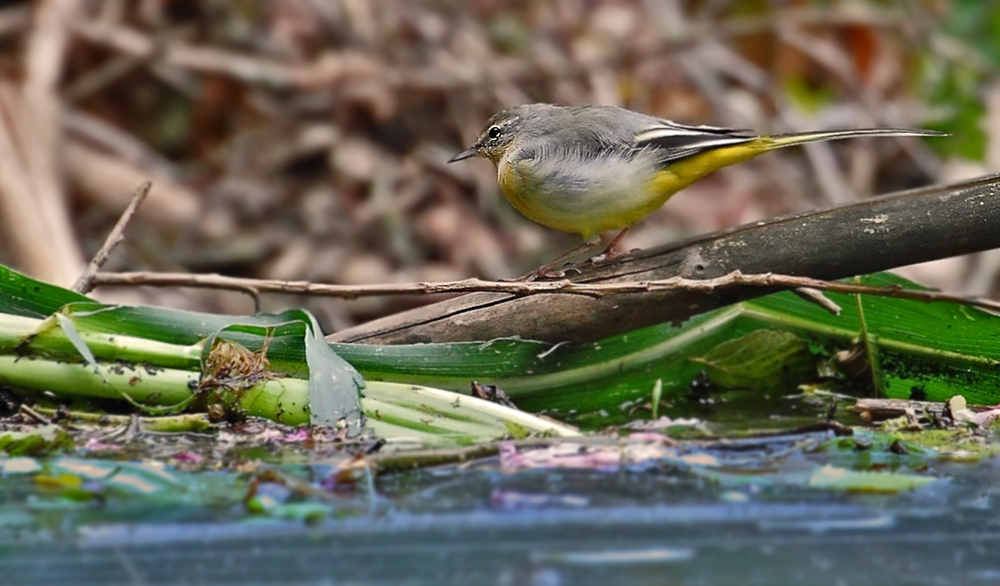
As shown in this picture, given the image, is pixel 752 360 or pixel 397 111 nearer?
pixel 752 360

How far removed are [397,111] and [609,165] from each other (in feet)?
16.0

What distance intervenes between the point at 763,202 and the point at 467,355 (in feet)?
19.6

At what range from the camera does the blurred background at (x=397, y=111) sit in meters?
7.93

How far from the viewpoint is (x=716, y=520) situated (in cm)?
223

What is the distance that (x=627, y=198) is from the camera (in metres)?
4.14

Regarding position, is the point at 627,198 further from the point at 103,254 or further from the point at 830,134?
the point at 103,254

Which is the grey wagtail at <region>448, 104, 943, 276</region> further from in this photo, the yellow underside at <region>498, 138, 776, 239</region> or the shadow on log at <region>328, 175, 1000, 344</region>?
the shadow on log at <region>328, 175, 1000, 344</region>

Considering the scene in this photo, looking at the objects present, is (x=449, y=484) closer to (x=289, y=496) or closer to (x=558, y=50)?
(x=289, y=496)

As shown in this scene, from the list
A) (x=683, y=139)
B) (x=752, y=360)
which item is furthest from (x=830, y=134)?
(x=752, y=360)

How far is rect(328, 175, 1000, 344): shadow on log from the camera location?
3.13 m

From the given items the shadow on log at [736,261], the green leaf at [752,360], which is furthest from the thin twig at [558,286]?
the green leaf at [752,360]

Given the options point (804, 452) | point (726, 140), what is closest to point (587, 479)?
point (804, 452)

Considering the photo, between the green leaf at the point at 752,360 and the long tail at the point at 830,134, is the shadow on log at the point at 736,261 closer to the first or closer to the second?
the green leaf at the point at 752,360

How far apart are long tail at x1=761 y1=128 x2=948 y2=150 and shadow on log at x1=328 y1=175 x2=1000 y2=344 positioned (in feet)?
1.27
